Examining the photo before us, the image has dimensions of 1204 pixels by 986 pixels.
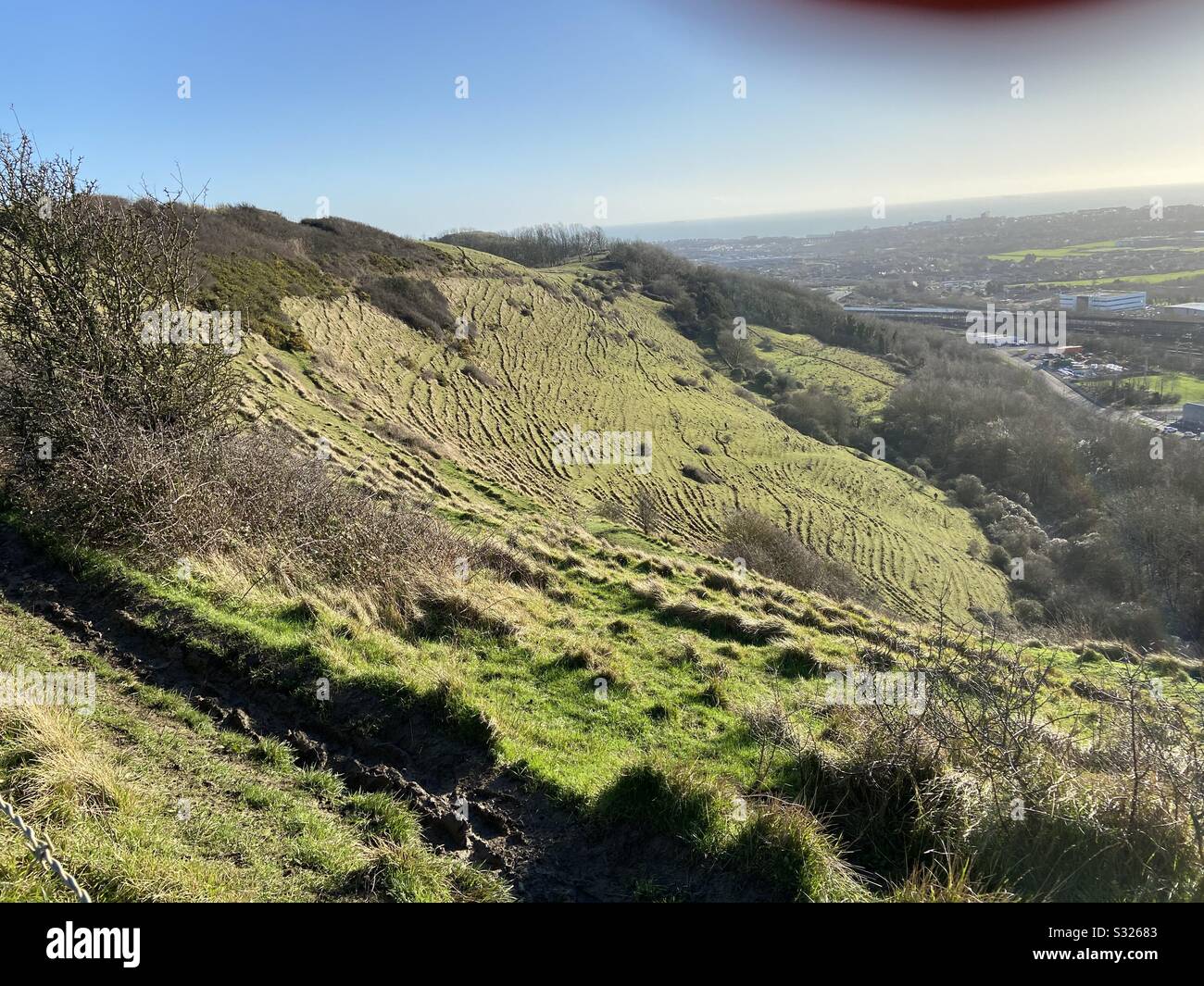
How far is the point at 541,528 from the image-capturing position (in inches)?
677

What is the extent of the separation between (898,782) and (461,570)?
6.87m

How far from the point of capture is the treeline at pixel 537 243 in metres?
103

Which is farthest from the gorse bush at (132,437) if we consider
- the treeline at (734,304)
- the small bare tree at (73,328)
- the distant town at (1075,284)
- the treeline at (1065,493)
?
the treeline at (734,304)

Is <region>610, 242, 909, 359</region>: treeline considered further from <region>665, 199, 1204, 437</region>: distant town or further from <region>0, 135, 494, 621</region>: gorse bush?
<region>0, 135, 494, 621</region>: gorse bush

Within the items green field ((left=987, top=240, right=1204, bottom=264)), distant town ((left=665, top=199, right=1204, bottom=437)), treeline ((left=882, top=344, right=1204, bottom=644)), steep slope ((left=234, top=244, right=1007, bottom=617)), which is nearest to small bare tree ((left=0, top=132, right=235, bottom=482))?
steep slope ((left=234, top=244, right=1007, bottom=617))

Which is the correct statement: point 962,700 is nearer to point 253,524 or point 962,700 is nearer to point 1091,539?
point 253,524

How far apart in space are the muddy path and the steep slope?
9.75 meters

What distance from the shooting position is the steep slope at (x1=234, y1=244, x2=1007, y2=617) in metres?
23.5

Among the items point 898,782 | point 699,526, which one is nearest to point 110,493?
point 898,782

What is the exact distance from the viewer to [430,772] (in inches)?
190

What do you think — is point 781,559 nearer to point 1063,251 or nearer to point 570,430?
point 570,430

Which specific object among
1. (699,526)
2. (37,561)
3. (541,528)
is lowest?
(699,526)
